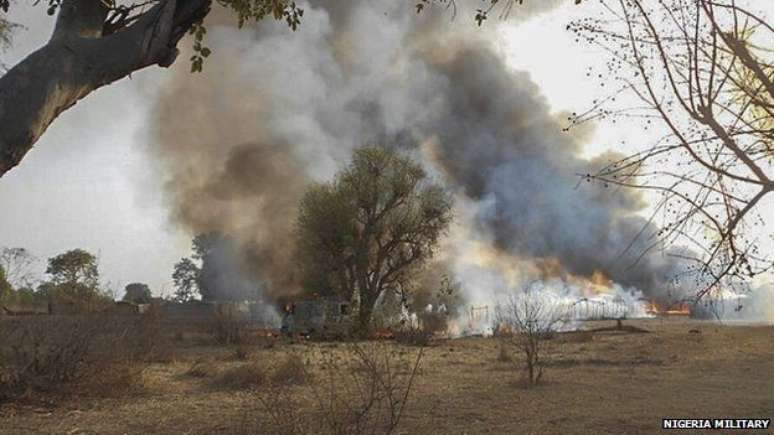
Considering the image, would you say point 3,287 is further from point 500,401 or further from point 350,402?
point 500,401

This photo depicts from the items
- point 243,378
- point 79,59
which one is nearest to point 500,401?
point 243,378

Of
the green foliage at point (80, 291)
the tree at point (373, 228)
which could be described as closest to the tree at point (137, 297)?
the green foliage at point (80, 291)

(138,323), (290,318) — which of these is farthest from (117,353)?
(290,318)

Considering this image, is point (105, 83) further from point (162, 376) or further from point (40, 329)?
point (162, 376)

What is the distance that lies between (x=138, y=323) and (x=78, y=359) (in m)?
3.87

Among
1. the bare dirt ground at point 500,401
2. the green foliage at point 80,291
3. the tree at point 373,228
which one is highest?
the tree at point 373,228

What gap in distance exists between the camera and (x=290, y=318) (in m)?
28.2

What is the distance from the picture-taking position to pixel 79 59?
315 cm

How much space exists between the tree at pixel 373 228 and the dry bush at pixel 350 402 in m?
16.9

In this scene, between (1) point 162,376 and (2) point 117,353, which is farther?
(1) point 162,376

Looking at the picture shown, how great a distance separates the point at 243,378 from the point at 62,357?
10.3 ft

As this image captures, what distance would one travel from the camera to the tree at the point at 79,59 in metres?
2.89

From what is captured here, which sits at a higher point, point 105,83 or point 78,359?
point 105,83

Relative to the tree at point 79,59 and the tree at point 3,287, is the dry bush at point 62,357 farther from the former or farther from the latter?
the tree at point 79,59
